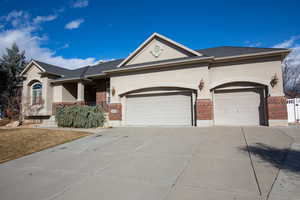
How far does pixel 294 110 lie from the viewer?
453 inches

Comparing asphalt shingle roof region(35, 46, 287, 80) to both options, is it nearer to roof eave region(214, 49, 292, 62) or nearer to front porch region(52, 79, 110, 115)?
roof eave region(214, 49, 292, 62)

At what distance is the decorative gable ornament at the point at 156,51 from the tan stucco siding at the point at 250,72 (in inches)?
159

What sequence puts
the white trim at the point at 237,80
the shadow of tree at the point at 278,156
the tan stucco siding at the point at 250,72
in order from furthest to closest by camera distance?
the white trim at the point at 237,80, the tan stucco siding at the point at 250,72, the shadow of tree at the point at 278,156

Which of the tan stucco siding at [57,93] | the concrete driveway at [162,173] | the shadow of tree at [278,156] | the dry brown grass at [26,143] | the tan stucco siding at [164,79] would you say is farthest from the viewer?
the tan stucco siding at [57,93]

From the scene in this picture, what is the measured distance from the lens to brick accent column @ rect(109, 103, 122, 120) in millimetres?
13396

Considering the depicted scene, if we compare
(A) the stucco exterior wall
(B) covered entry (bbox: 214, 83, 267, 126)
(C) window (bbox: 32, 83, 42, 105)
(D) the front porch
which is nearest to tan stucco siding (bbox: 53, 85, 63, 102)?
(D) the front porch

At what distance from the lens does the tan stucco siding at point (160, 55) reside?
12.6 metres

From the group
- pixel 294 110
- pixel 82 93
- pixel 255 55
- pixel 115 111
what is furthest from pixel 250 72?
pixel 82 93

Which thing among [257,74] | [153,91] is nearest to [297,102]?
[257,74]

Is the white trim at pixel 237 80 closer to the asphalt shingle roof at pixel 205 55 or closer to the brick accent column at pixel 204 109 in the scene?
the brick accent column at pixel 204 109

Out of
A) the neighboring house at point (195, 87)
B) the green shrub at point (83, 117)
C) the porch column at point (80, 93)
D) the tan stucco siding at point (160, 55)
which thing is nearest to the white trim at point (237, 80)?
the neighboring house at point (195, 87)

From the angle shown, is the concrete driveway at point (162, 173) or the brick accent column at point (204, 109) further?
the brick accent column at point (204, 109)

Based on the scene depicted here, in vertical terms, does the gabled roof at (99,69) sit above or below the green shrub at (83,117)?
above

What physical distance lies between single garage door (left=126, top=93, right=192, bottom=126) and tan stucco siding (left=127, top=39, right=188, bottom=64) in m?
2.90
